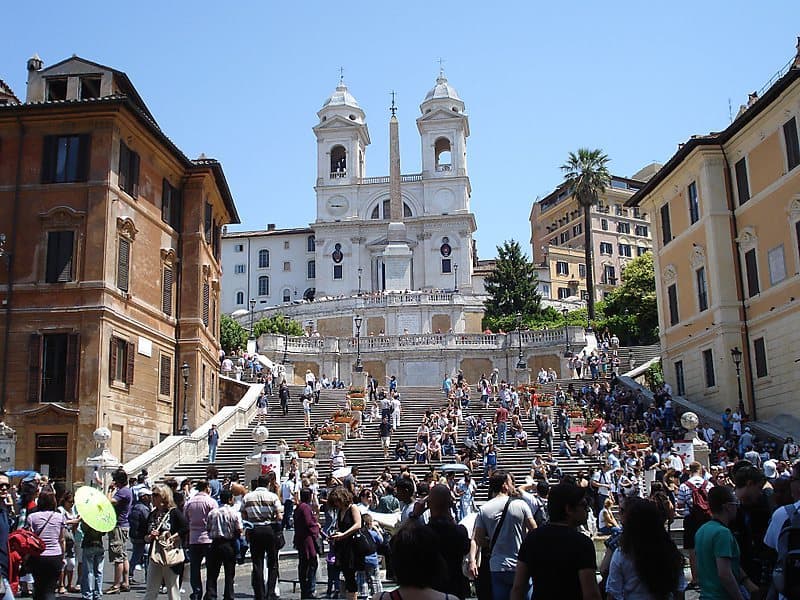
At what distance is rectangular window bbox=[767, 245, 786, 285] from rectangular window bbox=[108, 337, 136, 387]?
21807mm

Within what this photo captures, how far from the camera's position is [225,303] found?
112250 millimetres

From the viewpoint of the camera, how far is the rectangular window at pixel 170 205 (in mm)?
34406

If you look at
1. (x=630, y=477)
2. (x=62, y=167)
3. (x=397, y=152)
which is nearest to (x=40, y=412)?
(x=62, y=167)

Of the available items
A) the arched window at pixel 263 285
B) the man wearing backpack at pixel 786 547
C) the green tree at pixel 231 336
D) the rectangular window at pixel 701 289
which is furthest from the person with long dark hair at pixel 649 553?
the arched window at pixel 263 285

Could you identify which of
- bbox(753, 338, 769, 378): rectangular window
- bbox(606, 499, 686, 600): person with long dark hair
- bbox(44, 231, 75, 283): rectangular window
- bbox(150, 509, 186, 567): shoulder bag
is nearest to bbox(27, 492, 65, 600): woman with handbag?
bbox(150, 509, 186, 567): shoulder bag

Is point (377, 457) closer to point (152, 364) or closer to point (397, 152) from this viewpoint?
point (152, 364)

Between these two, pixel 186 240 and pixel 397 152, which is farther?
pixel 397 152

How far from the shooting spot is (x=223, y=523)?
12219 millimetres

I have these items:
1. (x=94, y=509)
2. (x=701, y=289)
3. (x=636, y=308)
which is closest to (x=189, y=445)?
(x=94, y=509)

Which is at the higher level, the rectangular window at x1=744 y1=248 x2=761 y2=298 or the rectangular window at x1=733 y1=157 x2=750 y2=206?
the rectangular window at x1=733 y1=157 x2=750 y2=206

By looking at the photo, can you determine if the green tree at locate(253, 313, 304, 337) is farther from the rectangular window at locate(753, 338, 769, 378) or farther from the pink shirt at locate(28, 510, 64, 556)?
the pink shirt at locate(28, 510, 64, 556)

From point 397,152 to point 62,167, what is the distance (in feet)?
258

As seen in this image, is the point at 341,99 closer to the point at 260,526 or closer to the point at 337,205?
the point at 337,205

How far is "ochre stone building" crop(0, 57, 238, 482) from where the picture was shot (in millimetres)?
28406
